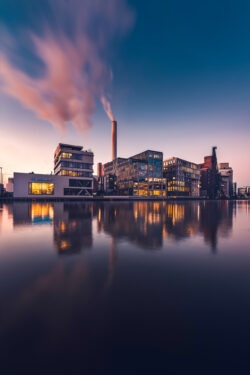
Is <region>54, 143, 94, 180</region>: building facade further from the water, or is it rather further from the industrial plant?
the water

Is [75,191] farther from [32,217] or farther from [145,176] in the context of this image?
[32,217]

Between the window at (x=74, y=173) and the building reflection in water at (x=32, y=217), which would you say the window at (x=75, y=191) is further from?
the building reflection in water at (x=32, y=217)

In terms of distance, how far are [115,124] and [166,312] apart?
135815 millimetres

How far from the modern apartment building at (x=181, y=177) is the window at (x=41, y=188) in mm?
79057

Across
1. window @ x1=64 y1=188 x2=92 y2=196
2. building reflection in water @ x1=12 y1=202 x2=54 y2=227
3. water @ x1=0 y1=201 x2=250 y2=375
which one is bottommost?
building reflection in water @ x1=12 y1=202 x2=54 y2=227

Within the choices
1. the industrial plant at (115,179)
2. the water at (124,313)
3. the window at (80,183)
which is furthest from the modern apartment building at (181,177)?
the water at (124,313)

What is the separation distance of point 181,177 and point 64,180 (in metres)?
82.6

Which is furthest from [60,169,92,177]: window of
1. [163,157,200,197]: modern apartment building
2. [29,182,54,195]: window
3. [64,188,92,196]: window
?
[163,157,200,197]: modern apartment building

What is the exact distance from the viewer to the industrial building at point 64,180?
6581 cm

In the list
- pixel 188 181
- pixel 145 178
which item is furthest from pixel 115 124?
pixel 188 181

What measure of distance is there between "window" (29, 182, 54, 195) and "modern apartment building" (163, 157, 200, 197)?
79.1m

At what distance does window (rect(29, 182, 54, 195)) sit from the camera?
67375 mm

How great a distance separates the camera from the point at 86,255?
6746 millimetres

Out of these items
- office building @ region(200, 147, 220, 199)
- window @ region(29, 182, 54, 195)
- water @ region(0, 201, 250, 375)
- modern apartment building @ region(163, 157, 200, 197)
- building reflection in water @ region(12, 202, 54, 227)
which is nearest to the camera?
water @ region(0, 201, 250, 375)
